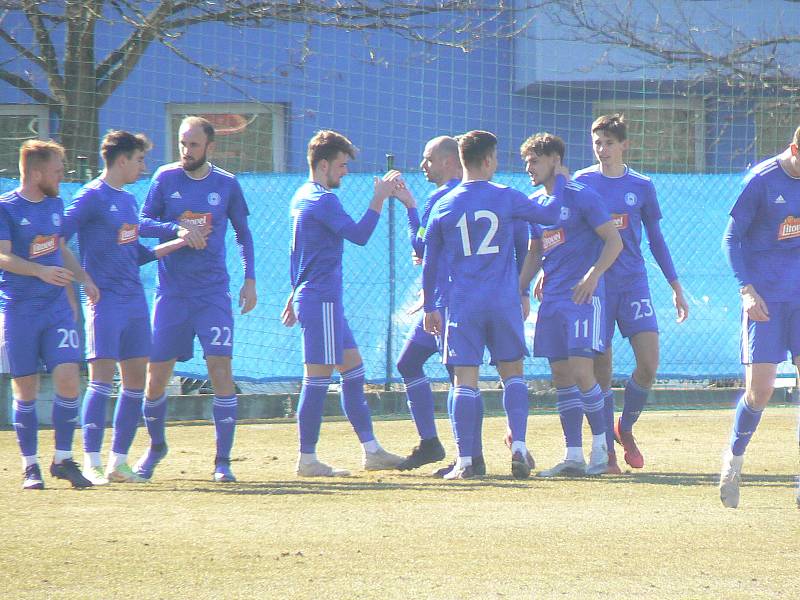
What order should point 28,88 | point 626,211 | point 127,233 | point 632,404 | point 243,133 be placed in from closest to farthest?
point 127,233
point 626,211
point 632,404
point 28,88
point 243,133

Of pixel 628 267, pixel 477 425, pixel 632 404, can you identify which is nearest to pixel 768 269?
pixel 628 267

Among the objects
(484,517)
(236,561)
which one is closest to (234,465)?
(484,517)

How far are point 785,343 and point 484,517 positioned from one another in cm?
166

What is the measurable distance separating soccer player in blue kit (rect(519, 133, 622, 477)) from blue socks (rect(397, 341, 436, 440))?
2.85 feet

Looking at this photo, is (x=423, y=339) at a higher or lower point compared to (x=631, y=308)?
lower

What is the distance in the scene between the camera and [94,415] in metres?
7.93

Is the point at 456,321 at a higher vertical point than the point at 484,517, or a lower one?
higher

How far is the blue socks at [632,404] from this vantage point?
871cm

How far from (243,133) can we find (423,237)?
8.84 m

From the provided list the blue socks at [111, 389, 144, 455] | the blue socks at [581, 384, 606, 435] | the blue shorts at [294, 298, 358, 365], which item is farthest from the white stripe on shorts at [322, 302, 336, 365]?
the blue socks at [581, 384, 606, 435]

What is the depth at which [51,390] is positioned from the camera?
12.1 metres

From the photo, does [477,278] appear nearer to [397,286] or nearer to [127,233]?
[127,233]

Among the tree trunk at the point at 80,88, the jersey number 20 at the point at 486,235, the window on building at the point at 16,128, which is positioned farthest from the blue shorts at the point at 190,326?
the window on building at the point at 16,128

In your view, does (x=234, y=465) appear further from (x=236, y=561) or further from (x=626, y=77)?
(x=626, y=77)
